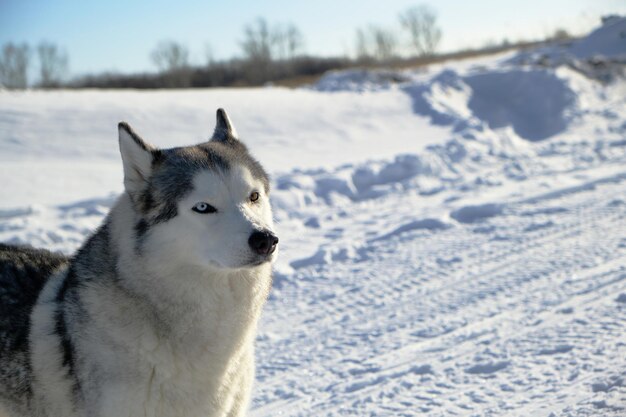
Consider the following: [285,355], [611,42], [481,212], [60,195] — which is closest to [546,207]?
[481,212]

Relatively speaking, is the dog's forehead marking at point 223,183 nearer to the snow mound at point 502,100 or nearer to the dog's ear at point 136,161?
the dog's ear at point 136,161

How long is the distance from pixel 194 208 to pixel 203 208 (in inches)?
1.5

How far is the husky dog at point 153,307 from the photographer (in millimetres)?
2971

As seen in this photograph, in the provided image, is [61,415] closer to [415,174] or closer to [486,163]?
[415,174]

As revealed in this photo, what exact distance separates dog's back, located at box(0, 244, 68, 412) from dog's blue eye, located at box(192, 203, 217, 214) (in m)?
0.86

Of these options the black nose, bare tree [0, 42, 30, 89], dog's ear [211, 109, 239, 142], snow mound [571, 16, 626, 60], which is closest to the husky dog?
the black nose

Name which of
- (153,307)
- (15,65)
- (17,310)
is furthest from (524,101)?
(15,65)

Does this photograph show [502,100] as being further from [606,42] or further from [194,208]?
[194,208]

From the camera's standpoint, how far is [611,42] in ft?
72.4

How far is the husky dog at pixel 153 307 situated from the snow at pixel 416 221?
133 cm

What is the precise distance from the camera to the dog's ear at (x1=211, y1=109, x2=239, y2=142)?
3666 mm

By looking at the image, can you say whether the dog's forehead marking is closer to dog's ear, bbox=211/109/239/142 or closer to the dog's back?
dog's ear, bbox=211/109/239/142

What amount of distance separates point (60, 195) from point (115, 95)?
17.6ft

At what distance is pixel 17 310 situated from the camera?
3.21 m
